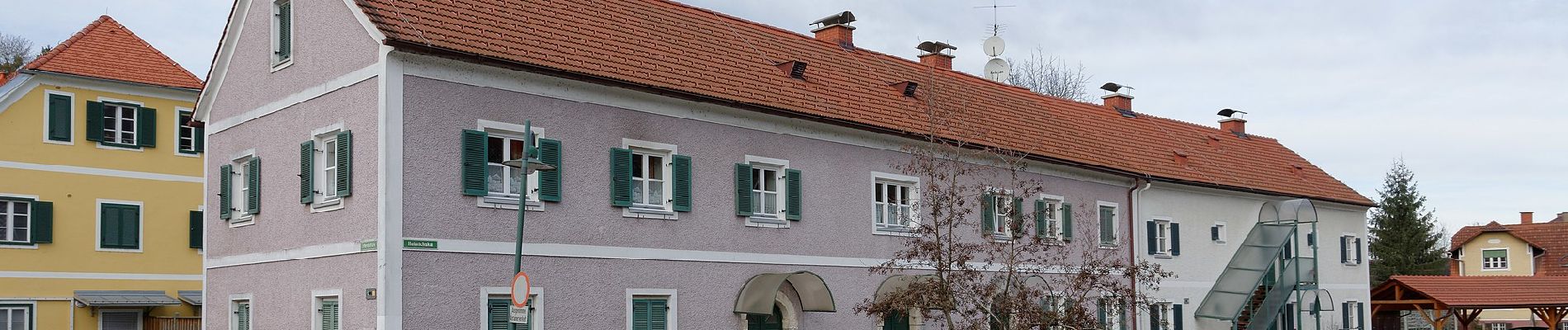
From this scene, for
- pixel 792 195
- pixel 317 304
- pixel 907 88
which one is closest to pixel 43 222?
pixel 317 304

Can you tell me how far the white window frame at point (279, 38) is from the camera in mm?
19797

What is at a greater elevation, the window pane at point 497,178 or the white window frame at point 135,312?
the window pane at point 497,178

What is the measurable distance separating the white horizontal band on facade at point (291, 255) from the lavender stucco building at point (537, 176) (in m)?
0.04

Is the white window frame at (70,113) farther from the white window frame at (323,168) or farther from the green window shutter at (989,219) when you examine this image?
the green window shutter at (989,219)

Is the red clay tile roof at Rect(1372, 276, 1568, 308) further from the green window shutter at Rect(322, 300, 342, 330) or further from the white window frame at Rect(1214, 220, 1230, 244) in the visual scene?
the green window shutter at Rect(322, 300, 342, 330)

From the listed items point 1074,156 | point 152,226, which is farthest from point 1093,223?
point 152,226

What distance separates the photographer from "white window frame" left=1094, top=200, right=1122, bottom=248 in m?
29.5

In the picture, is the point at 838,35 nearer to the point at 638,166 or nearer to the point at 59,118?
the point at 638,166

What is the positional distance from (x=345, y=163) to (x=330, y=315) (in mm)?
1978

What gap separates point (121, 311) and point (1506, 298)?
36.2 metres

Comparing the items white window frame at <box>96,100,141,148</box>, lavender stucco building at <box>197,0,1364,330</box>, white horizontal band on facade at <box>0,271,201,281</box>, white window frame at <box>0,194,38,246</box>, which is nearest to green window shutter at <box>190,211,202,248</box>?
white horizontal band on facade at <box>0,271,201,281</box>

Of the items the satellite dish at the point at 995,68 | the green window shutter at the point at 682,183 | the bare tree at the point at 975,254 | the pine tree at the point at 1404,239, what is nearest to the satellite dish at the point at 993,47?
the satellite dish at the point at 995,68

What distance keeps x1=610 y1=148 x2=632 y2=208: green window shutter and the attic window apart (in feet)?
16.9

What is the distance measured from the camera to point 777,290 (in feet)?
69.7
